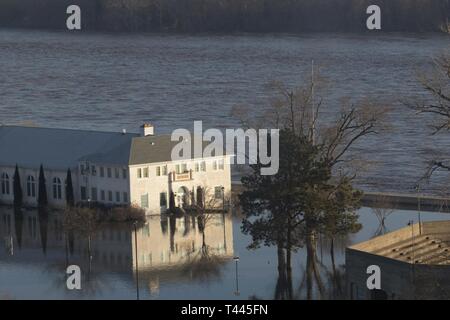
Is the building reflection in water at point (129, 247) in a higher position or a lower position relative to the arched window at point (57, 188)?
lower

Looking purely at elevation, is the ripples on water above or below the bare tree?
below

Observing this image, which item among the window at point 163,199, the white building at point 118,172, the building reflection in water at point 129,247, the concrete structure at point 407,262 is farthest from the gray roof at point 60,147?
the concrete structure at point 407,262

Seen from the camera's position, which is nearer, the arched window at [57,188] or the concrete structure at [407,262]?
the concrete structure at [407,262]

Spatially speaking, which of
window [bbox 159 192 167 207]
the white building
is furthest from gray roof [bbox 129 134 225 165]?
window [bbox 159 192 167 207]

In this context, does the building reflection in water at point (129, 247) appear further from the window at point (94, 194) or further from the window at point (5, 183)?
the window at point (5, 183)

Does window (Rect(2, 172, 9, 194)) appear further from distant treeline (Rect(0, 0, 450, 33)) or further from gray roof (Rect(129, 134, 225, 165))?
distant treeline (Rect(0, 0, 450, 33))

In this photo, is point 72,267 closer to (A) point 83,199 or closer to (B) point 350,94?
(A) point 83,199

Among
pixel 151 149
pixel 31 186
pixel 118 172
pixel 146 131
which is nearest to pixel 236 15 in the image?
pixel 31 186

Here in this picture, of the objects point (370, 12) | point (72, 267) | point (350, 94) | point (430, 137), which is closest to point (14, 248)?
point (72, 267)
